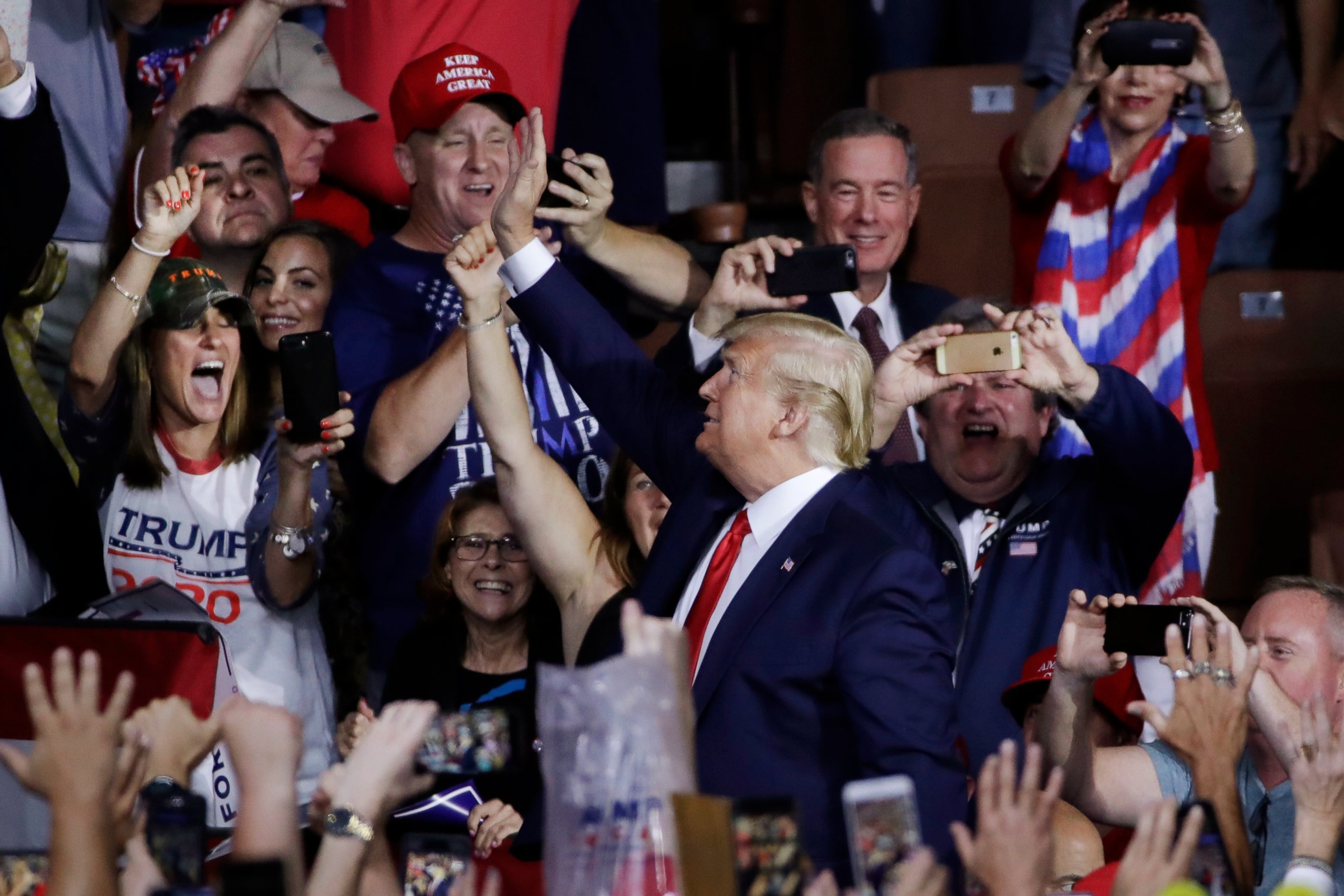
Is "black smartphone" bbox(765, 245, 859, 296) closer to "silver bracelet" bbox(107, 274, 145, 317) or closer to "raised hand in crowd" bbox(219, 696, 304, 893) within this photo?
"silver bracelet" bbox(107, 274, 145, 317)

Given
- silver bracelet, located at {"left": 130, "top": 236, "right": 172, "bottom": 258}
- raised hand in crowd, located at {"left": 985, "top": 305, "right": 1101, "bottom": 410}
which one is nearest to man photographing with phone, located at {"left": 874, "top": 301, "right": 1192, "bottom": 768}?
raised hand in crowd, located at {"left": 985, "top": 305, "right": 1101, "bottom": 410}

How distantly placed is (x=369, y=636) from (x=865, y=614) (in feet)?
4.67

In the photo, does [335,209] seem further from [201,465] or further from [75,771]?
[75,771]

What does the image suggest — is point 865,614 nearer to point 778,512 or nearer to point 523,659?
point 778,512

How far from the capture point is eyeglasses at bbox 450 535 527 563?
3371 mm

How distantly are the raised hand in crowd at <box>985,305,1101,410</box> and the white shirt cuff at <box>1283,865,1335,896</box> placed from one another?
44.1 inches

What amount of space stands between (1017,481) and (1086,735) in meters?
0.77

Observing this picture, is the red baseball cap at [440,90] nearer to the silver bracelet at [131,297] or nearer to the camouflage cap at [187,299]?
the camouflage cap at [187,299]

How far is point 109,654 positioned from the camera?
248cm

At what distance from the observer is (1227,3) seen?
4816mm

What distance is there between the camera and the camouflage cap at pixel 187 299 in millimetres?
3326

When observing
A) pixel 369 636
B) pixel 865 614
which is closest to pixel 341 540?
pixel 369 636

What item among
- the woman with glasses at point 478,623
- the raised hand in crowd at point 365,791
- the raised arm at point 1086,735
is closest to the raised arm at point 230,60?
the woman with glasses at point 478,623

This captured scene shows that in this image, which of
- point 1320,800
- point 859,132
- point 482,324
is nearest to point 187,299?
point 482,324
